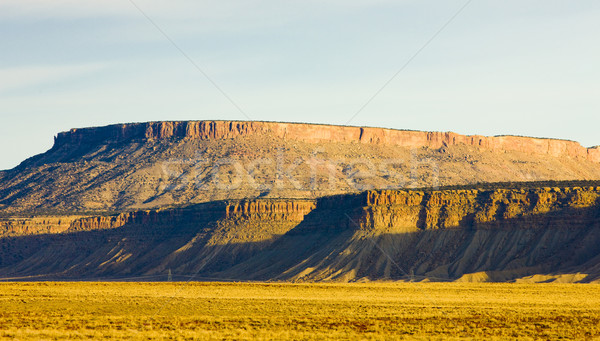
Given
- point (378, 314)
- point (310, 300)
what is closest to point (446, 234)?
point (310, 300)

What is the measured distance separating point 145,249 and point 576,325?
348 feet

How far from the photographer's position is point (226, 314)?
5825 cm

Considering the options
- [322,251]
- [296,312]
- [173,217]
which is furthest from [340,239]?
[296,312]

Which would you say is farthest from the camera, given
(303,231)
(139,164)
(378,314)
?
(139,164)

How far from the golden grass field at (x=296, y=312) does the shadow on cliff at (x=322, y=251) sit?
21802 millimetres

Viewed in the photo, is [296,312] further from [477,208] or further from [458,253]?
[477,208]

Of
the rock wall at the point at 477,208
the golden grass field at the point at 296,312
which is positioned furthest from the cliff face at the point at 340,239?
the golden grass field at the point at 296,312

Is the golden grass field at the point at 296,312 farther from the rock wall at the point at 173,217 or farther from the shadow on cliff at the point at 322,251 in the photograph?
the rock wall at the point at 173,217

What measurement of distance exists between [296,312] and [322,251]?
6328 centimetres

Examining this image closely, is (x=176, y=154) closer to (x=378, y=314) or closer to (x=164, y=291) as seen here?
(x=164, y=291)

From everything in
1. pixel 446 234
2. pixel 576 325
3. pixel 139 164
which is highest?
pixel 139 164

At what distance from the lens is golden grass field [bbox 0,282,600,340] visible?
48.7 m

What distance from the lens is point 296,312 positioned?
5950 centimetres

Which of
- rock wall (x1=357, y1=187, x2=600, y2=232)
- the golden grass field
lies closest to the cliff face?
rock wall (x1=357, y1=187, x2=600, y2=232)
